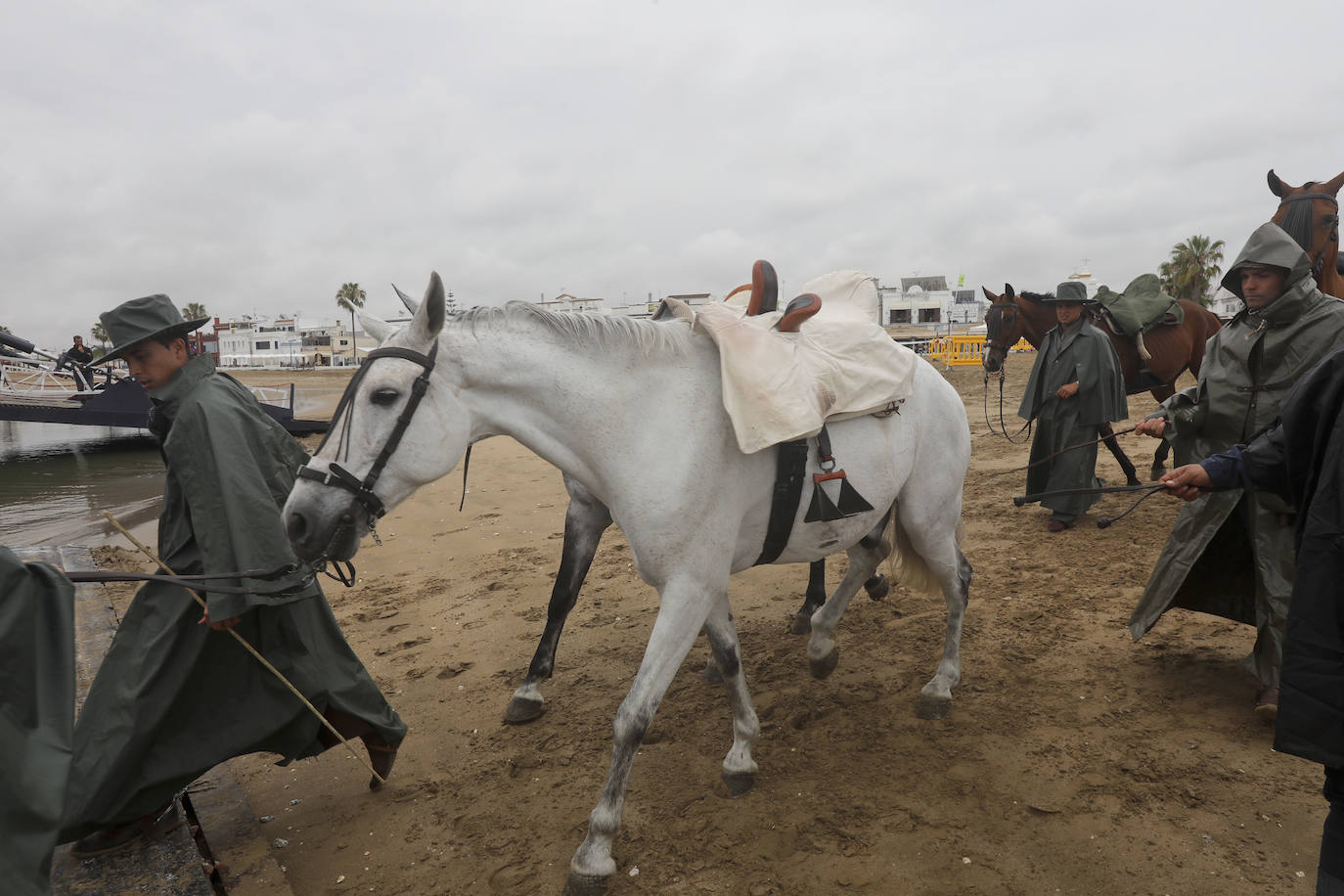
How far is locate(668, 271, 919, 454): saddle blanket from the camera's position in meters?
2.48

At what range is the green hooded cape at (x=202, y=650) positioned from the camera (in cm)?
242

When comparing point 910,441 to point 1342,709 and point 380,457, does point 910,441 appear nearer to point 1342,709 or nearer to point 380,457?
point 1342,709

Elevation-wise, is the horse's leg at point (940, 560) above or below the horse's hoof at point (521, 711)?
above

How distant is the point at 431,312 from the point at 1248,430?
147 inches

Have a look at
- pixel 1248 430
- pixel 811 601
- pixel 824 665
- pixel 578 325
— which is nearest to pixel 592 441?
pixel 578 325

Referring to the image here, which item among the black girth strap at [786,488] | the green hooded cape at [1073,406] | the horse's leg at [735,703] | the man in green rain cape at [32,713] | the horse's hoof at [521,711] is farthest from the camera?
the green hooded cape at [1073,406]

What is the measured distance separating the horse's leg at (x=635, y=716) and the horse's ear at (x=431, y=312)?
120 cm

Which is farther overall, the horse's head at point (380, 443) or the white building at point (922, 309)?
the white building at point (922, 309)

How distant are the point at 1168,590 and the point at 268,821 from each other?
442cm

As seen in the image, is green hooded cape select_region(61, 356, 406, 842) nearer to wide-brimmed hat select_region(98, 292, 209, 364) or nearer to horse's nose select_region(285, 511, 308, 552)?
wide-brimmed hat select_region(98, 292, 209, 364)

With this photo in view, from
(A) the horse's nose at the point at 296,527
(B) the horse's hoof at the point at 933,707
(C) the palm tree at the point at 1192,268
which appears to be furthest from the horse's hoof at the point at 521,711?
(C) the palm tree at the point at 1192,268

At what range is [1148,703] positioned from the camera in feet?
11.1

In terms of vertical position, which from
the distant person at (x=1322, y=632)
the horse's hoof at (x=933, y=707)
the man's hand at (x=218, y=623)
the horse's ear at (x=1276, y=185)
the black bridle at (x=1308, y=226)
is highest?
the horse's ear at (x=1276, y=185)

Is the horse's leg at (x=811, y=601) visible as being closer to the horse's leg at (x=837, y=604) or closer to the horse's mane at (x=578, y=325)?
the horse's leg at (x=837, y=604)
